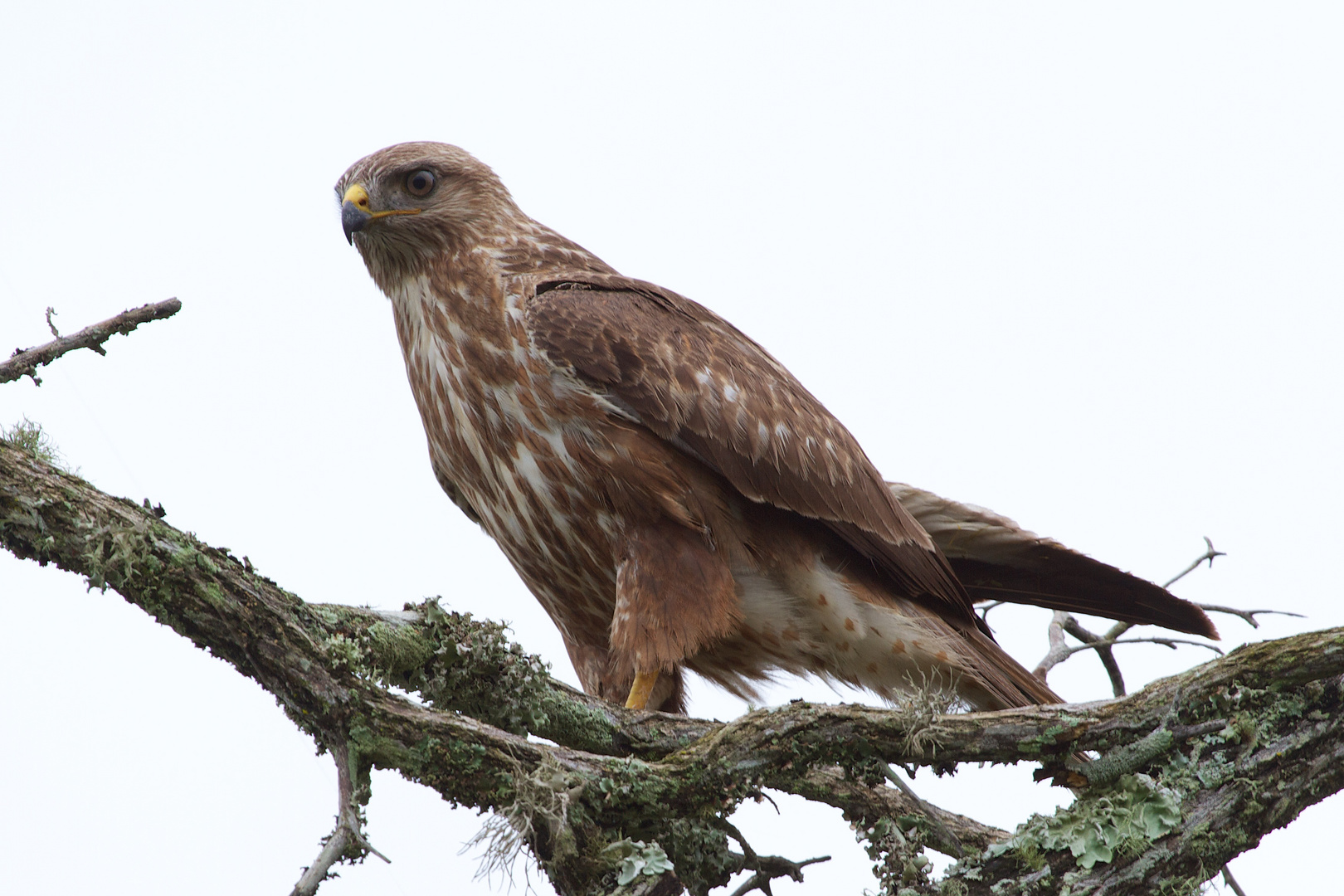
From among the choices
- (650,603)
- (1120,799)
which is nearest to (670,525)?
(650,603)

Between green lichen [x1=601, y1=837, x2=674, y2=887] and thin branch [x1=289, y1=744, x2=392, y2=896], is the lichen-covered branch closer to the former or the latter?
green lichen [x1=601, y1=837, x2=674, y2=887]

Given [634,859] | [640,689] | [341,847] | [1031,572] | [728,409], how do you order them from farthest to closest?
[1031,572] < [728,409] < [640,689] < [634,859] < [341,847]

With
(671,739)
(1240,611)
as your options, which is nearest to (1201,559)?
(1240,611)

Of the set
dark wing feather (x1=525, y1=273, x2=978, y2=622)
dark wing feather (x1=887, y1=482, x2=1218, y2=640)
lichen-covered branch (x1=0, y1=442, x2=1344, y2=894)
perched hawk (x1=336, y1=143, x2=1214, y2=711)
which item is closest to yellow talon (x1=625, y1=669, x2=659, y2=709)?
perched hawk (x1=336, y1=143, x2=1214, y2=711)

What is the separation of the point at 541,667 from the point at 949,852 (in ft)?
4.58

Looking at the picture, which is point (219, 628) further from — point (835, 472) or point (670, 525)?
point (835, 472)

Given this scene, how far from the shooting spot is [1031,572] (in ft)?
17.3

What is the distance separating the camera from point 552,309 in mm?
4719

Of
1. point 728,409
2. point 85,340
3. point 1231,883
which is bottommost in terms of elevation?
point 1231,883

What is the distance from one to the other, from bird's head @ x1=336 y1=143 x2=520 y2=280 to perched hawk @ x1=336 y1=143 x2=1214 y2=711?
0.04 feet

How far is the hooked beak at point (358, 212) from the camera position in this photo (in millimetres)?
5273

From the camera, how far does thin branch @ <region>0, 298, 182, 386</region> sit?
2861 millimetres

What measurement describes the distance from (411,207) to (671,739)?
2903 mm

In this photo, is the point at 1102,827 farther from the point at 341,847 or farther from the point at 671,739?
the point at 341,847
